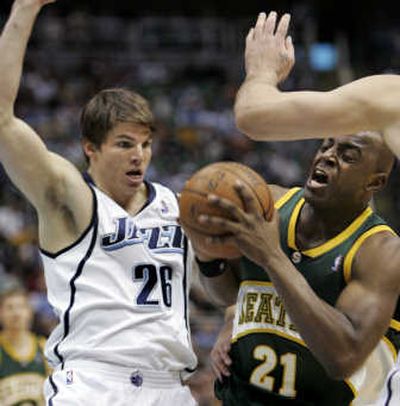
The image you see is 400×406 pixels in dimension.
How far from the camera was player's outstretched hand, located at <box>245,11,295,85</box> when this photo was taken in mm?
3592

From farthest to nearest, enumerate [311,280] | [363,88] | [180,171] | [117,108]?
[180,171]
[117,108]
[311,280]
[363,88]

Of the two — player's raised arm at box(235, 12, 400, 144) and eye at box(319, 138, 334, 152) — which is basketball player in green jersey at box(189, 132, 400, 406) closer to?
eye at box(319, 138, 334, 152)

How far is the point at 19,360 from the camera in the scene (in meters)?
7.51

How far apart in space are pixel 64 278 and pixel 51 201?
363mm

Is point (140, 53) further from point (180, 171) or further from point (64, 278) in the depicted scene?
point (64, 278)

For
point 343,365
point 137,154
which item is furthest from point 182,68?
point 343,365

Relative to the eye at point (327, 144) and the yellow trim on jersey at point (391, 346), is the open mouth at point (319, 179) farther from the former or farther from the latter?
the yellow trim on jersey at point (391, 346)

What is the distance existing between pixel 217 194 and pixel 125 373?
4.23ft

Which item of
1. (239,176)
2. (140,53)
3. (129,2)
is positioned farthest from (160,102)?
(239,176)

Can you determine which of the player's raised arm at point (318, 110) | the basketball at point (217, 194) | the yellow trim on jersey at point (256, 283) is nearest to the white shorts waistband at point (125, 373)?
the yellow trim on jersey at point (256, 283)

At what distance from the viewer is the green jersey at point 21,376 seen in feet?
24.1

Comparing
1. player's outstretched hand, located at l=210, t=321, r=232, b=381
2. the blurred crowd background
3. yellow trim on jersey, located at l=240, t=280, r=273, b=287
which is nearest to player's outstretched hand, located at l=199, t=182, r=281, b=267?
yellow trim on jersey, located at l=240, t=280, r=273, b=287

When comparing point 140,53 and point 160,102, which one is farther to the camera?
point 140,53

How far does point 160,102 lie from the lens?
16.2 meters
